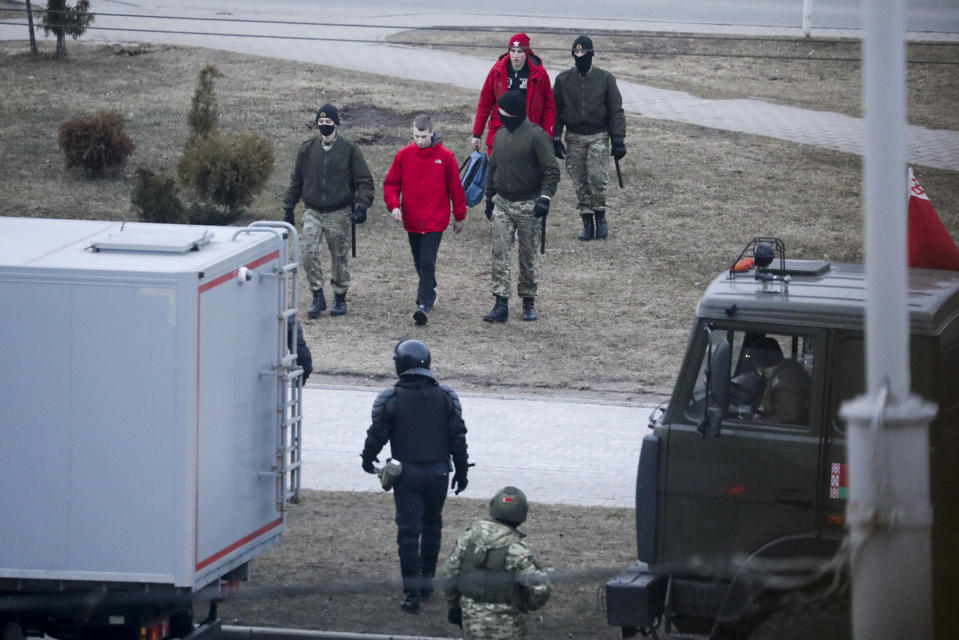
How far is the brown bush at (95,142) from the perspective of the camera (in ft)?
66.6

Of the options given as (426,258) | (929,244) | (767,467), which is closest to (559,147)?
(426,258)

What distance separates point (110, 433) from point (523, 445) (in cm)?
547

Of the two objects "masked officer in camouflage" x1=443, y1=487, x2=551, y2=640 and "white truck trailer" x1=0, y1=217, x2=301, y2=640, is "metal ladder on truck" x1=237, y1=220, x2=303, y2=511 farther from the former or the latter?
"masked officer in camouflage" x1=443, y1=487, x2=551, y2=640

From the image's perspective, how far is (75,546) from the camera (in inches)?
288

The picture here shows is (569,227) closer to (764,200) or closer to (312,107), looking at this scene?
(764,200)

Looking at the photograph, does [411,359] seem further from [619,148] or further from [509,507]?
[619,148]

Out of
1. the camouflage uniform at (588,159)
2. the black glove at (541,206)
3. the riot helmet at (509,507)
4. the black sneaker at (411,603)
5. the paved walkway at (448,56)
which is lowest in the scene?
the black sneaker at (411,603)

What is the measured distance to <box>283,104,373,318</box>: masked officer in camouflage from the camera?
1473 cm

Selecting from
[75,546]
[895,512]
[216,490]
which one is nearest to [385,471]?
[216,490]

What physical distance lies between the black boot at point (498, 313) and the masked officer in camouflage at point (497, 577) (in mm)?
8101

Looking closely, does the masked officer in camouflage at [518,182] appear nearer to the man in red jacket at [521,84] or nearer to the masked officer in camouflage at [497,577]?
the man in red jacket at [521,84]

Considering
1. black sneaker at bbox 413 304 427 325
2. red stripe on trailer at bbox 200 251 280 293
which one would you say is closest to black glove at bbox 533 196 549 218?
black sneaker at bbox 413 304 427 325

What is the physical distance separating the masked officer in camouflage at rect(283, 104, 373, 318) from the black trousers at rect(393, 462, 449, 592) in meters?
6.18

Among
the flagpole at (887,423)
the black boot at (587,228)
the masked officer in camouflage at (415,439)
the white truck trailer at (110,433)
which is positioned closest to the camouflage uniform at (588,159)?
the black boot at (587,228)
